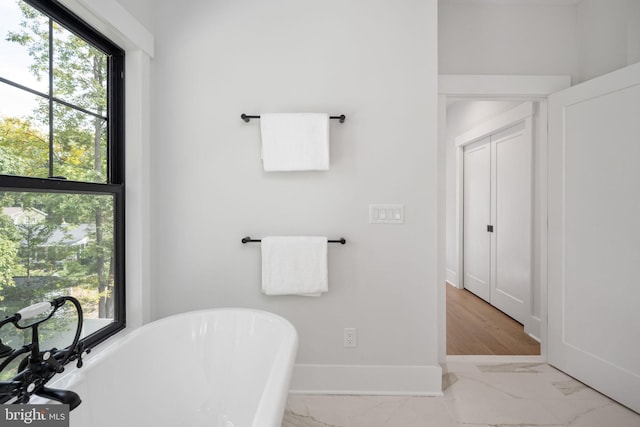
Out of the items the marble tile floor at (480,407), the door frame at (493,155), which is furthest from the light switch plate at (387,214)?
the door frame at (493,155)

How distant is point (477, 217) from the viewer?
140 inches

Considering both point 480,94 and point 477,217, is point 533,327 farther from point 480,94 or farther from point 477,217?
point 480,94

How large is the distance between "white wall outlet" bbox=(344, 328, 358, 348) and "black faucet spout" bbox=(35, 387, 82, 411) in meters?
1.32

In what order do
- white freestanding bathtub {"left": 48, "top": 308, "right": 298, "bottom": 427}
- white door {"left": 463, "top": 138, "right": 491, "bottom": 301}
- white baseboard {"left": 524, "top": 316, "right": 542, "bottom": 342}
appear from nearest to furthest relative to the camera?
white freestanding bathtub {"left": 48, "top": 308, "right": 298, "bottom": 427} < white baseboard {"left": 524, "top": 316, "right": 542, "bottom": 342} < white door {"left": 463, "top": 138, "right": 491, "bottom": 301}

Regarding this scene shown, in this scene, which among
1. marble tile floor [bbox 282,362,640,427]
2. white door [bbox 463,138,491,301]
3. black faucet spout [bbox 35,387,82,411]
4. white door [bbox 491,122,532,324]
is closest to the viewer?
black faucet spout [bbox 35,387,82,411]

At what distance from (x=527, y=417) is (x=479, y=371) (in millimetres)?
448

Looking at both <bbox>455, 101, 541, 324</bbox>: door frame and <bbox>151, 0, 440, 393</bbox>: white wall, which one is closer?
<bbox>151, 0, 440, 393</bbox>: white wall

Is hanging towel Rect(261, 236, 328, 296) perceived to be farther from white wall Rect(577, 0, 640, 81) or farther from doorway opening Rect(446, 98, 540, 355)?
white wall Rect(577, 0, 640, 81)

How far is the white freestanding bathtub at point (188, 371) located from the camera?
3.52 ft

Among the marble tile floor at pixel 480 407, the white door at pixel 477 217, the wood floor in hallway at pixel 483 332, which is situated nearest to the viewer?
the marble tile floor at pixel 480 407

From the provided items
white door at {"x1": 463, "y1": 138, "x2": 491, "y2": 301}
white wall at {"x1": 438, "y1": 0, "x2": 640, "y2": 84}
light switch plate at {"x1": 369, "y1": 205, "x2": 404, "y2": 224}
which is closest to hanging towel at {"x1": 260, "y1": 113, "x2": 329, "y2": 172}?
light switch plate at {"x1": 369, "y1": 205, "x2": 404, "y2": 224}

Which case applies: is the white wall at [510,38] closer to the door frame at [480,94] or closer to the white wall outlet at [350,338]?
the door frame at [480,94]

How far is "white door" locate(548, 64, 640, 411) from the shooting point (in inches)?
64.5

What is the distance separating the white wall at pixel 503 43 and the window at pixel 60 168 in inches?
84.9
